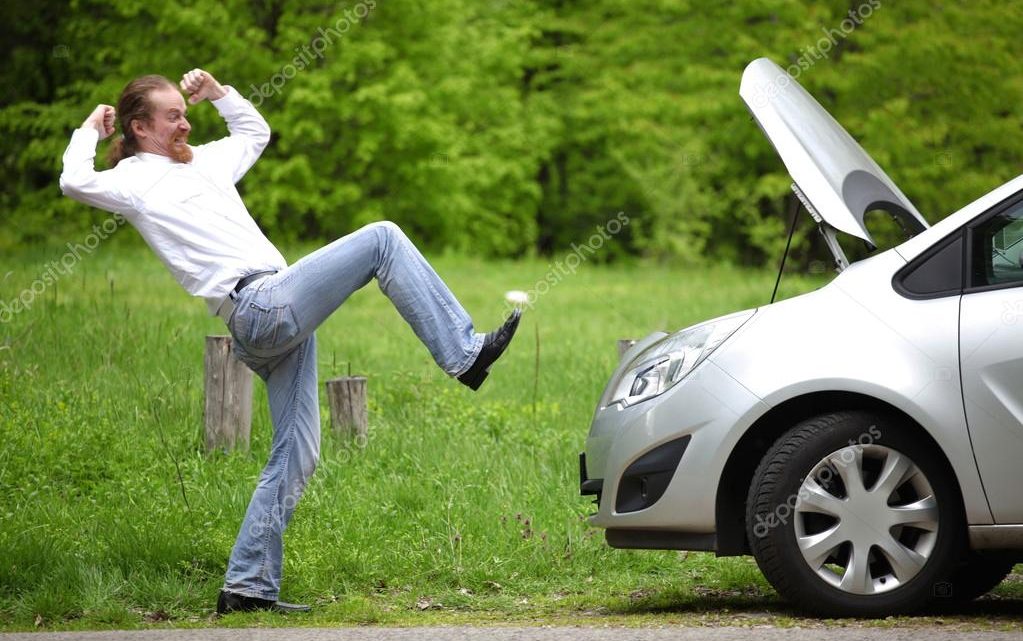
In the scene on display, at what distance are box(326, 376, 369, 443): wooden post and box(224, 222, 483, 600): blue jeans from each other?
2.35 metres

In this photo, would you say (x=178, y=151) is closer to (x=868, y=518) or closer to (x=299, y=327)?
(x=299, y=327)

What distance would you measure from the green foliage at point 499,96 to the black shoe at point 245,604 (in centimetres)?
1625

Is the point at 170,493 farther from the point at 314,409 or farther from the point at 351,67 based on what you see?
the point at 351,67

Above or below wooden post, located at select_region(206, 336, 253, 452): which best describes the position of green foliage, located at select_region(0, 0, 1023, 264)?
above

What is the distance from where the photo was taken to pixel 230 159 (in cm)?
539

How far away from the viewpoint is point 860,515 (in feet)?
15.3

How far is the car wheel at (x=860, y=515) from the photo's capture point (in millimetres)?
4660

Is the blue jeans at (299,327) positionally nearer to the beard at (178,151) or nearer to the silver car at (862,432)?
the beard at (178,151)

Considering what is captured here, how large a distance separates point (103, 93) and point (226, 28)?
2.66 metres

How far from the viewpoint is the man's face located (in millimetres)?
5105

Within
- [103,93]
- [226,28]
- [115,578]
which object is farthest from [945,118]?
[115,578]

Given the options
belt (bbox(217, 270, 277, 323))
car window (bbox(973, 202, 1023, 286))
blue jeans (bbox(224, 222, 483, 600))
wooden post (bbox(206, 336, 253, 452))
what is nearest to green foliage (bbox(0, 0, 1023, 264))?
wooden post (bbox(206, 336, 253, 452))

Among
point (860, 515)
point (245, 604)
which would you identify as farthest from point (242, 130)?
point (860, 515)

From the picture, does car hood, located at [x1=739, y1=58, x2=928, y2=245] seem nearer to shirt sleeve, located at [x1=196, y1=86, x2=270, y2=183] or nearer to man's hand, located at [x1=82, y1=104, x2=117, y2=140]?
shirt sleeve, located at [x1=196, y1=86, x2=270, y2=183]
